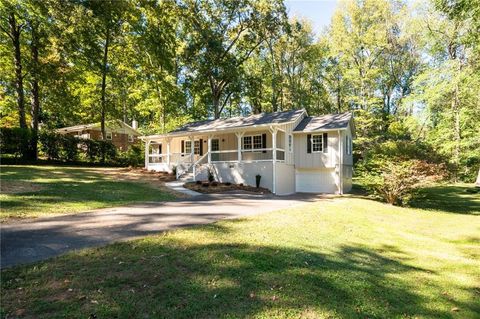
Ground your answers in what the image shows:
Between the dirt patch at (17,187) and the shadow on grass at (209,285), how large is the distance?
7987mm

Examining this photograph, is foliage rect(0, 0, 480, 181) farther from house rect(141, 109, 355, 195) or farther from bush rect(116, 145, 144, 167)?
house rect(141, 109, 355, 195)

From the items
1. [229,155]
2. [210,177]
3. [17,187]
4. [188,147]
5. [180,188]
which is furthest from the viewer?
[188,147]

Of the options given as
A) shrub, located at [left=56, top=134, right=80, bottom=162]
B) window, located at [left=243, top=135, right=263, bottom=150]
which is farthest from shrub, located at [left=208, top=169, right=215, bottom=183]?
shrub, located at [left=56, top=134, right=80, bottom=162]

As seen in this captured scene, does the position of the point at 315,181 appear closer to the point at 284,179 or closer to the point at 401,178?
the point at 284,179

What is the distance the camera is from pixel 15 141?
20891mm

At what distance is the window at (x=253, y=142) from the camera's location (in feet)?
70.1

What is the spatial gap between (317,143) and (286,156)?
234 centimetres

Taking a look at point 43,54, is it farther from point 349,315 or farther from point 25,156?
point 349,315

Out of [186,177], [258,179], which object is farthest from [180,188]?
[258,179]

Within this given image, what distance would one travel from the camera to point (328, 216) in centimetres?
1109

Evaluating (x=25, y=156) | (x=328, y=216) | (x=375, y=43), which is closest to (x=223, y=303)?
(x=328, y=216)

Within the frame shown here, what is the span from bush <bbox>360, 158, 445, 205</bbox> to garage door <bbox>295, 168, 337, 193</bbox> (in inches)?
154

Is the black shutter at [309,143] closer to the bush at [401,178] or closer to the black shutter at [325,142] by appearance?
the black shutter at [325,142]

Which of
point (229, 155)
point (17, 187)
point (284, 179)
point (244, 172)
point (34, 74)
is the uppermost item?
point (34, 74)
